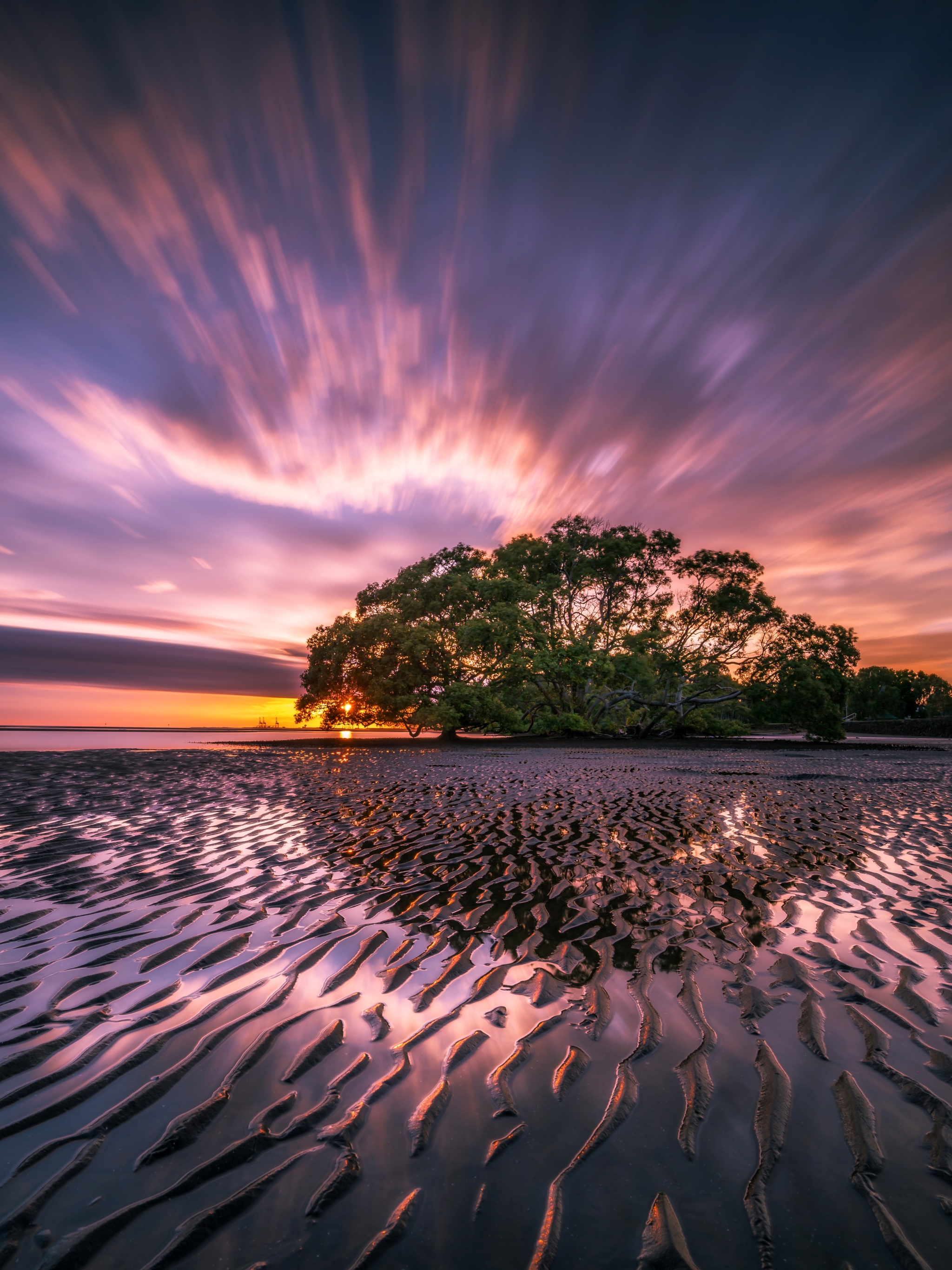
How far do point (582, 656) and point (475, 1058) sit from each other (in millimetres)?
34504

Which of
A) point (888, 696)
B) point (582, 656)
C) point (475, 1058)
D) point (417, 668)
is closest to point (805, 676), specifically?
point (582, 656)

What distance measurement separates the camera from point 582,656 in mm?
36969

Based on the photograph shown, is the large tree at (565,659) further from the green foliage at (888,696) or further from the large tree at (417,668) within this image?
the green foliage at (888,696)

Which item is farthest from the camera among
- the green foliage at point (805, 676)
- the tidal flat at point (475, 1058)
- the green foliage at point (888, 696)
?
the green foliage at point (888, 696)

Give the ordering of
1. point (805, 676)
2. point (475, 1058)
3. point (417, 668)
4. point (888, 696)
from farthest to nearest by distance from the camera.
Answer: point (888, 696), point (417, 668), point (805, 676), point (475, 1058)

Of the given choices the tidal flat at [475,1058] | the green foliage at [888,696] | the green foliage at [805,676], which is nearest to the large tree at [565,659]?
the green foliage at [805,676]

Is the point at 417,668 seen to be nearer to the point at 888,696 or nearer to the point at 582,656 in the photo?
the point at 582,656

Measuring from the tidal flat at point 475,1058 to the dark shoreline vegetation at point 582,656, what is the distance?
3101 cm

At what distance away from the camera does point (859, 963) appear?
4.46 m

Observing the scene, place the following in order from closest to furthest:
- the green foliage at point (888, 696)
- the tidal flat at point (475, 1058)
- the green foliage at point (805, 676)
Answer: the tidal flat at point (475, 1058)
the green foliage at point (805, 676)
the green foliage at point (888, 696)

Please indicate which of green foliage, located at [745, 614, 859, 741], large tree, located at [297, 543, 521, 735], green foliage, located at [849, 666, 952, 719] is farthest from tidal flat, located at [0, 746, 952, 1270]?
green foliage, located at [849, 666, 952, 719]

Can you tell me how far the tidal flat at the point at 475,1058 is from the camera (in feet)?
6.85

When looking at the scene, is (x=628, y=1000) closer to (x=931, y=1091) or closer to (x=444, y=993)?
(x=444, y=993)

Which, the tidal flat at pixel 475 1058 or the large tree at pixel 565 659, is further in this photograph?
the large tree at pixel 565 659
